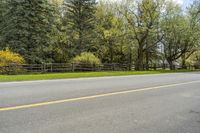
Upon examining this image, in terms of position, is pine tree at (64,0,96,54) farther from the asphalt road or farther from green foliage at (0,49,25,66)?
the asphalt road

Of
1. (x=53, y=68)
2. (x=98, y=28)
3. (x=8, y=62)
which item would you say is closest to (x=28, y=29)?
(x=53, y=68)

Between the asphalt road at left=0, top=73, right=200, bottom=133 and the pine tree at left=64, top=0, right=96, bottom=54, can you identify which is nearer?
the asphalt road at left=0, top=73, right=200, bottom=133

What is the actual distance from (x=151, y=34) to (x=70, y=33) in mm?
11378

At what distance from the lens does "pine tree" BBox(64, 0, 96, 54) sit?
42.8 m

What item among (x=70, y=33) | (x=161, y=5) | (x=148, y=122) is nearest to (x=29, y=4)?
(x=70, y=33)

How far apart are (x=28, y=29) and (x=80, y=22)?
35.8 ft

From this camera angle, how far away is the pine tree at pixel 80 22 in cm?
4281

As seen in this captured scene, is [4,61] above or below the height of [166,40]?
below

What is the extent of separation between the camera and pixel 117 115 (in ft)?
22.4

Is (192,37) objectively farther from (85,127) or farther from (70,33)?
(85,127)

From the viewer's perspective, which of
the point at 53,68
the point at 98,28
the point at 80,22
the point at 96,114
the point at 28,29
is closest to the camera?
the point at 96,114

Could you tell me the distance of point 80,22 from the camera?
1730 inches

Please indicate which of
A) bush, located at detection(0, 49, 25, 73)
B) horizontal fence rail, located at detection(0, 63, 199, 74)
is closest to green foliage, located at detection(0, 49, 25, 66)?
bush, located at detection(0, 49, 25, 73)

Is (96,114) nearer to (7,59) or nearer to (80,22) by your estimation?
(7,59)
